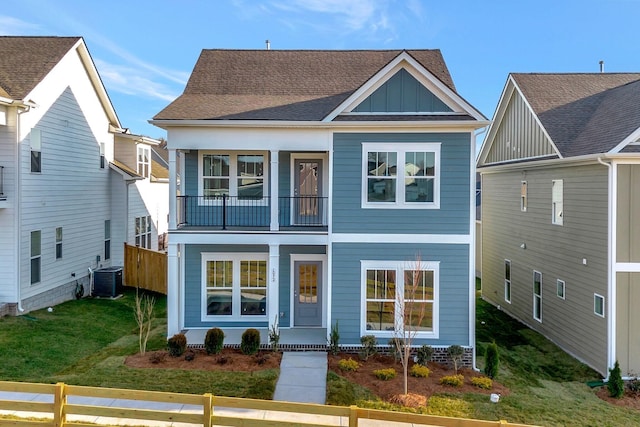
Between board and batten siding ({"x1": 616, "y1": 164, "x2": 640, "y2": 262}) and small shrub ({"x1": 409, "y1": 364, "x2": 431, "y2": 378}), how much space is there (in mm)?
5609

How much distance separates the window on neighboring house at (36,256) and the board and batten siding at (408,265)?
1000 centimetres

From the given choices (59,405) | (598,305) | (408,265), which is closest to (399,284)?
(408,265)

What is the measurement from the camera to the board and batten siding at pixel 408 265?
1121 cm

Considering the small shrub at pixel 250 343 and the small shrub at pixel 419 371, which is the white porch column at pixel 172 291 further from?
the small shrub at pixel 419 371

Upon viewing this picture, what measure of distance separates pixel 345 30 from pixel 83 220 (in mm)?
15405

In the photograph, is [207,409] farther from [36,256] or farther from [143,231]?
[143,231]

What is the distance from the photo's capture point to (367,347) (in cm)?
1091

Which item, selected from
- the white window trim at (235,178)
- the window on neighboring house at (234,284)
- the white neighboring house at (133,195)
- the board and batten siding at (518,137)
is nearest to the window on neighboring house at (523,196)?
the board and batten siding at (518,137)

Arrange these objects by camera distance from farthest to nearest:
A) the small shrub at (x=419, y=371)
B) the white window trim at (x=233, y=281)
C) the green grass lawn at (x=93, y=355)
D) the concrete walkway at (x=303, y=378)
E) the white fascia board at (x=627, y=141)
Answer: the white window trim at (x=233, y=281) → the white fascia board at (x=627, y=141) → the small shrub at (x=419, y=371) → the green grass lawn at (x=93, y=355) → the concrete walkway at (x=303, y=378)

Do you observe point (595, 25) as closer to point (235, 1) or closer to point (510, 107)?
point (510, 107)

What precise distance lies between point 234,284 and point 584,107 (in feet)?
43.4

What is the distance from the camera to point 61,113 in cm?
1555

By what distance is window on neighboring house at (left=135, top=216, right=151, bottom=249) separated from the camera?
66.8 ft

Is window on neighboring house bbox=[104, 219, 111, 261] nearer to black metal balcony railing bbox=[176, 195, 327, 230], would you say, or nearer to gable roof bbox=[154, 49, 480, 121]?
black metal balcony railing bbox=[176, 195, 327, 230]
